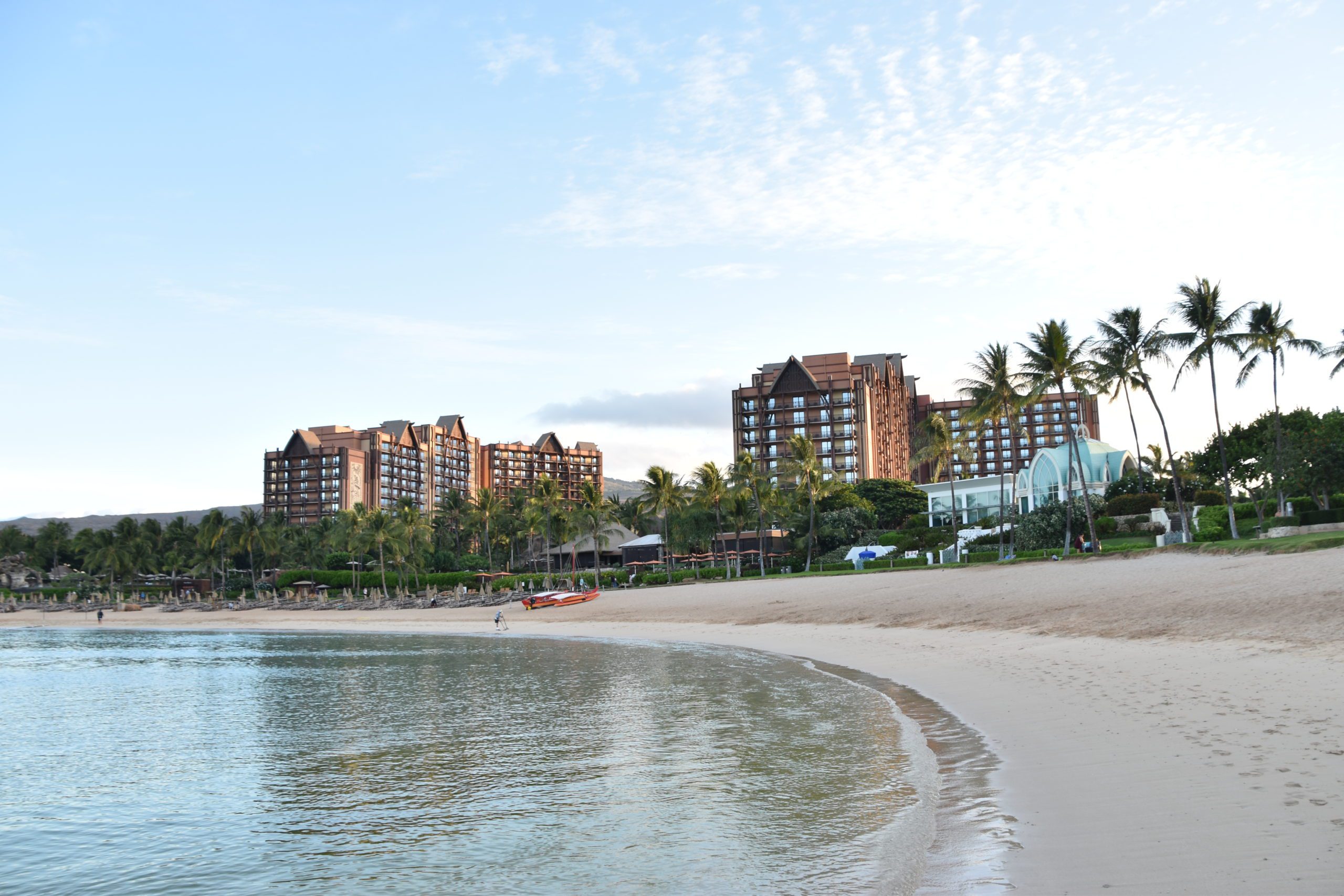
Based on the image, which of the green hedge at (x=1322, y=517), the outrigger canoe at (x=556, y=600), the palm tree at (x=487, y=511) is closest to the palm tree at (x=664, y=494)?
the outrigger canoe at (x=556, y=600)

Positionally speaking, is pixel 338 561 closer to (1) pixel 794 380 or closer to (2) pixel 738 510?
(2) pixel 738 510

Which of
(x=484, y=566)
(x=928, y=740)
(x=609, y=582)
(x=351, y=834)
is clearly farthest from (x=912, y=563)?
(x=484, y=566)

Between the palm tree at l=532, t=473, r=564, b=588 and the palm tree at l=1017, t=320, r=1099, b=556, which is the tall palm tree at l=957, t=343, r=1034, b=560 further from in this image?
the palm tree at l=532, t=473, r=564, b=588

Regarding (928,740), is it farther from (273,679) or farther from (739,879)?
(273,679)

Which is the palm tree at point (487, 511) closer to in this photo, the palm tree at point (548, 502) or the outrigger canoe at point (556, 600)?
the palm tree at point (548, 502)

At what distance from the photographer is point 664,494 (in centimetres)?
8088

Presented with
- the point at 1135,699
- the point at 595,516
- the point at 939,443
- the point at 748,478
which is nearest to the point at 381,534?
the point at 595,516

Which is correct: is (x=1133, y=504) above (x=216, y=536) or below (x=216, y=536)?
below

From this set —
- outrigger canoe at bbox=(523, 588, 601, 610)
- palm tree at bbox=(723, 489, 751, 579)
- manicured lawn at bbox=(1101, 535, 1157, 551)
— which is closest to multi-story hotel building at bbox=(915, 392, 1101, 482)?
palm tree at bbox=(723, 489, 751, 579)

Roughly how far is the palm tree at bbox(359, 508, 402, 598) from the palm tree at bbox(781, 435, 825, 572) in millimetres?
36647

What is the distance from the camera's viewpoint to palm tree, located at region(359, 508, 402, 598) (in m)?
85.9

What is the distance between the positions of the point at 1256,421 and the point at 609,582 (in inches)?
2205

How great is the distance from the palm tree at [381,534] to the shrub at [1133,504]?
6018 cm

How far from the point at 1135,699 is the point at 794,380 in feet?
419
